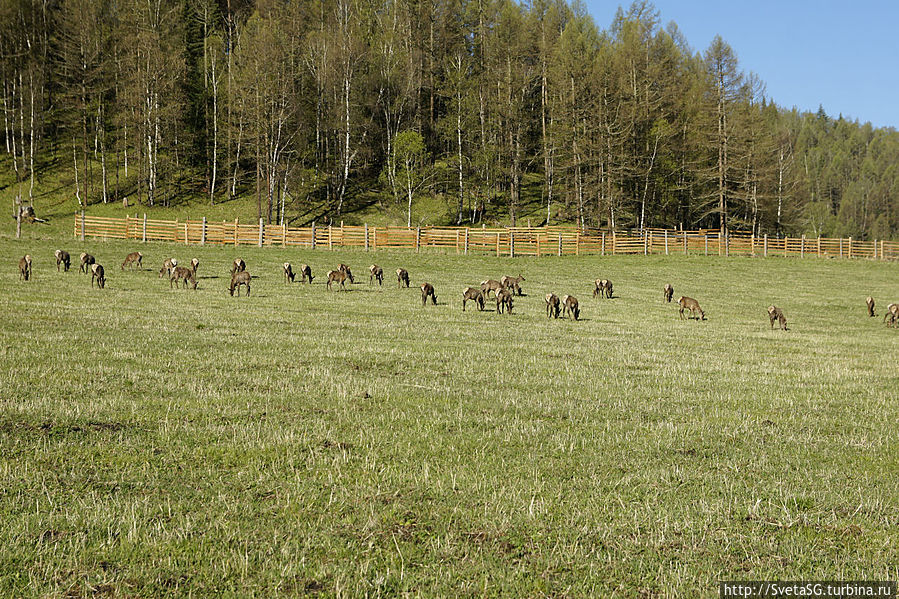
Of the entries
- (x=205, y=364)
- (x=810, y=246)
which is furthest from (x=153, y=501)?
(x=810, y=246)

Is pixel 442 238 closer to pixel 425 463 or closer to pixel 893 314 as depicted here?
pixel 893 314

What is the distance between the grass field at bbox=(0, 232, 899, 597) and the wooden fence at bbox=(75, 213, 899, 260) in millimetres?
31413

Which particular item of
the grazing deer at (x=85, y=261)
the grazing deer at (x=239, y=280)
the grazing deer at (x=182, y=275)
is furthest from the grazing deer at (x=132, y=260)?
the grazing deer at (x=239, y=280)

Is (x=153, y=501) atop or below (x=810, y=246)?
below

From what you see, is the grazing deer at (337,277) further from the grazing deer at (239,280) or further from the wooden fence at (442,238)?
the wooden fence at (442,238)

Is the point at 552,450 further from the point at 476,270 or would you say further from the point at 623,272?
the point at 623,272

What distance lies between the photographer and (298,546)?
4.44m

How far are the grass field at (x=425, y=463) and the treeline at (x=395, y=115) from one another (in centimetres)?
4491

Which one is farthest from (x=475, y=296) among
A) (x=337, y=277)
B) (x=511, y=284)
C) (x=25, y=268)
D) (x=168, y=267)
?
(x=25, y=268)

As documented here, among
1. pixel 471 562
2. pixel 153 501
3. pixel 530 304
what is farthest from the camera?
pixel 530 304

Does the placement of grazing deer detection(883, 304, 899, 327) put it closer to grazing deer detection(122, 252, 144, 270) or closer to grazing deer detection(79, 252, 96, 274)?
grazing deer detection(79, 252, 96, 274)

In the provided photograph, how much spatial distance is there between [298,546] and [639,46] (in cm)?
6620

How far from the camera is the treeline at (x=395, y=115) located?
5797 cm

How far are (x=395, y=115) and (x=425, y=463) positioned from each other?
2665 inches
